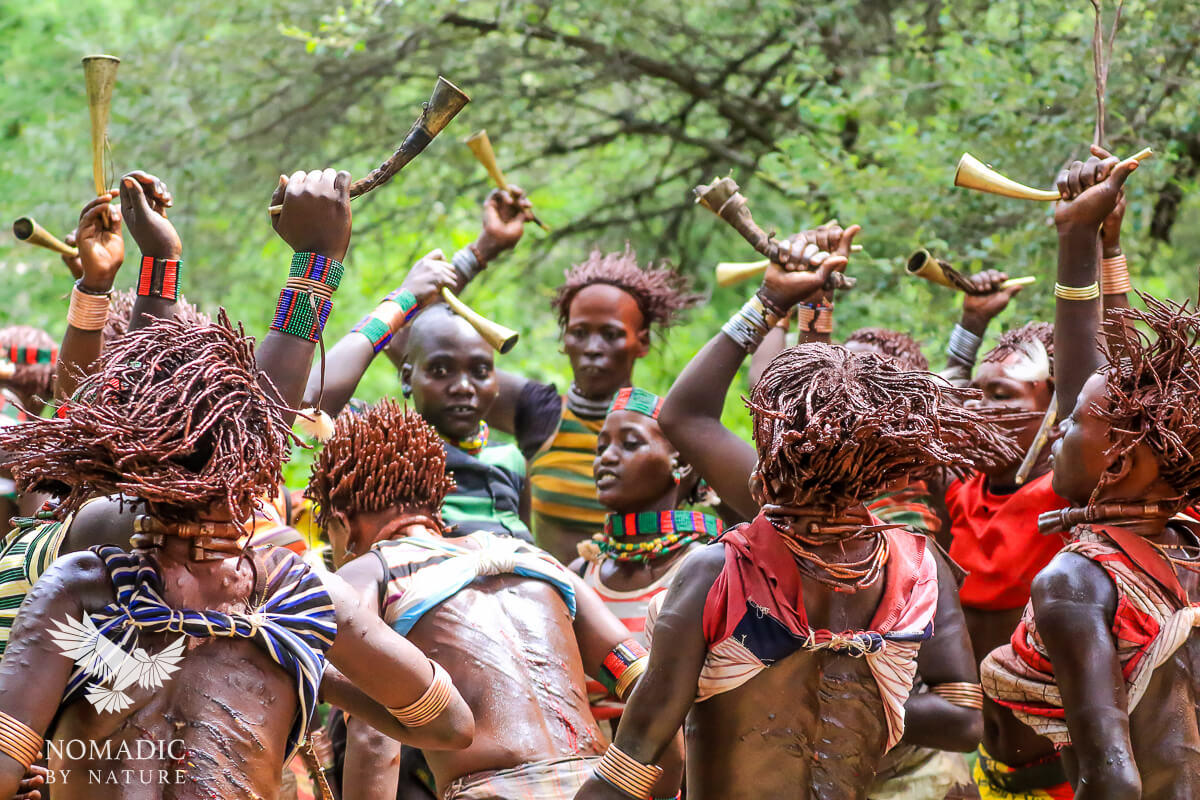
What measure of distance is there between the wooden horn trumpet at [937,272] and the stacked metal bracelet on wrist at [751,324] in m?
1.07

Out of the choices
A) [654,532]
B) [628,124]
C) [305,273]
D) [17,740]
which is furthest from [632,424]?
[628,124]

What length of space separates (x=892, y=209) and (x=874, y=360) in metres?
4.61

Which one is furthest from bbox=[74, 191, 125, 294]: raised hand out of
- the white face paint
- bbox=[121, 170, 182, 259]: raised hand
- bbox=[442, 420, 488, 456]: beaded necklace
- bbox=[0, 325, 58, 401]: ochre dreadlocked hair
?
the white face paint

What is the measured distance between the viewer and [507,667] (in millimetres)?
3775

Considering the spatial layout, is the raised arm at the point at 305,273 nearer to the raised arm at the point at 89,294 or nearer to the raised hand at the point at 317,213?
the raised hand at the point at 317,213

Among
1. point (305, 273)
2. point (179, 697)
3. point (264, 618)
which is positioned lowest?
point (179, 697)

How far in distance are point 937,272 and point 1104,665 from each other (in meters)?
2.46

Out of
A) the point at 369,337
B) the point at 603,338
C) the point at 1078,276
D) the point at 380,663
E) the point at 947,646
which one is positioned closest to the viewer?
the point at 380,663

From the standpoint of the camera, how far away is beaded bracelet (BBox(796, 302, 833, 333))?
4.67 m

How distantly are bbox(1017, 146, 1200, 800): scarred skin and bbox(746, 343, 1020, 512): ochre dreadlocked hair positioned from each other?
0.32m

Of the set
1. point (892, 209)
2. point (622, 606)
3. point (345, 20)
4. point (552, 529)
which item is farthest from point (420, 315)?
point (892, 209)

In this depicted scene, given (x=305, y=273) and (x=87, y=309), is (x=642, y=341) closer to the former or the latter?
(x=87, y=309)

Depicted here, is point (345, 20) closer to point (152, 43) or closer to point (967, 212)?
point (152, 43)

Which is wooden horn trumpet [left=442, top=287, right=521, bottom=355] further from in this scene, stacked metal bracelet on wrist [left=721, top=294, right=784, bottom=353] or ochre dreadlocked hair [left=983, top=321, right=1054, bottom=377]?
ochre dreadlocked hair [left=983, top=321, right=1054, bottom=377]
